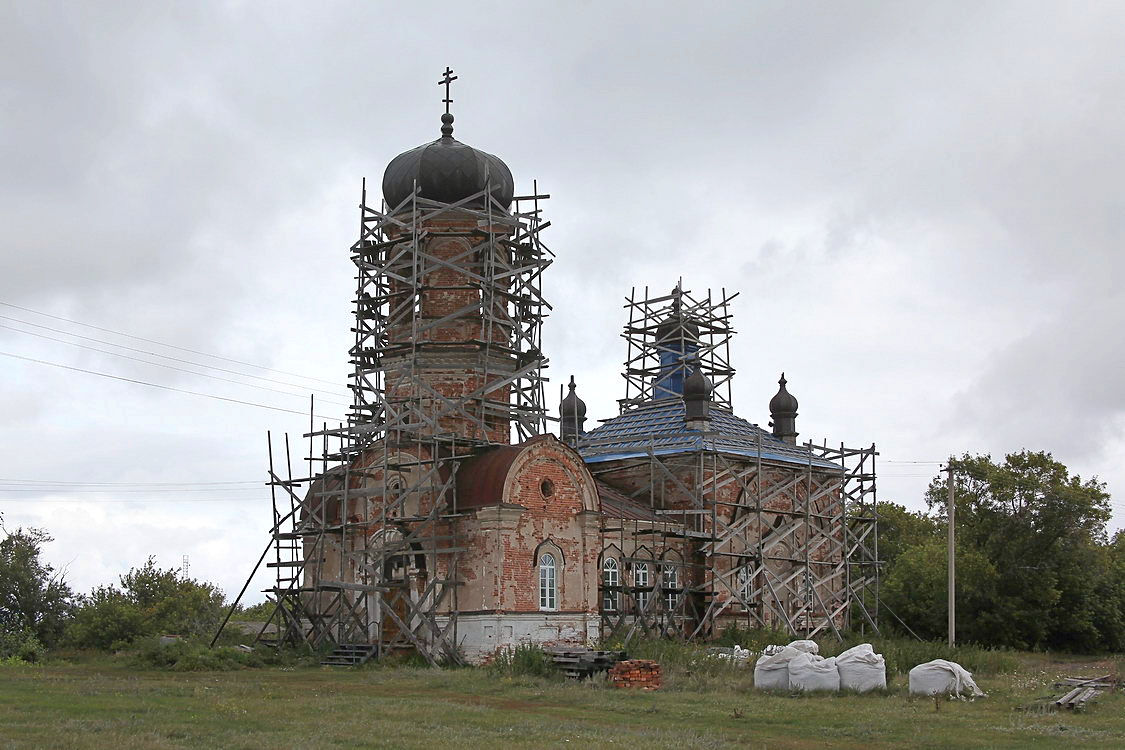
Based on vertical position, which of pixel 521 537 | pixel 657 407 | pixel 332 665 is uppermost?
pixel 657 407

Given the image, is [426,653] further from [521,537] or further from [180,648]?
[180,648]

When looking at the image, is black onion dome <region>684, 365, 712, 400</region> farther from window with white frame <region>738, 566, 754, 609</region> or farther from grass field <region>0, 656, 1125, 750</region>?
grass field <region>0, 656, 1125, 750</region>

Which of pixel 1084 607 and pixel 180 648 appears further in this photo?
pixel 1084 607

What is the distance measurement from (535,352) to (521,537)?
209 inches

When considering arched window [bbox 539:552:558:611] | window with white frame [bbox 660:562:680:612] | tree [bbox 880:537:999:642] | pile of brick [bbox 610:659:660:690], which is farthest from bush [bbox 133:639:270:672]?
tree [bbox 880:537:999:642]

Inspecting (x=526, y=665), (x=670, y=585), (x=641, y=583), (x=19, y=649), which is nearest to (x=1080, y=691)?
(x=526, y=665)

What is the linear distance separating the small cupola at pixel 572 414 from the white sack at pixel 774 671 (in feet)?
61.9

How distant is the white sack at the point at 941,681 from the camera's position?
2005cm

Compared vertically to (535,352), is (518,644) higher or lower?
lower

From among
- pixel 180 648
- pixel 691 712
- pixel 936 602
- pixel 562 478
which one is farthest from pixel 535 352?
pixel 936 602

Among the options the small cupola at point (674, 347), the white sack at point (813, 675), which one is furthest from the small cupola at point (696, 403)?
the white sack at point (813, 675)

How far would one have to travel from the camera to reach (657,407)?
37.6 m

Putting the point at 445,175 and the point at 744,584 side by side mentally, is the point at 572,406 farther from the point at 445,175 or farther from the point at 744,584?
the point at 445,175

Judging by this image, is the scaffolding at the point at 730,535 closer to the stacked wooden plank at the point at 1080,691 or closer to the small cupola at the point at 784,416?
the small cupola at the point at 784,416
